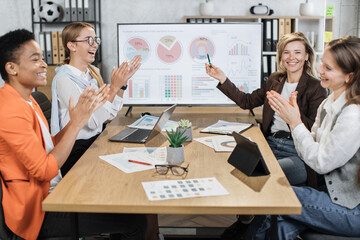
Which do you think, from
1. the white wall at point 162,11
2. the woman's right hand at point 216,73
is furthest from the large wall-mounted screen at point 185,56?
the white wall at point 162,11

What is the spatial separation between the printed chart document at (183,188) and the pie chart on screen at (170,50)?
1.59 metres

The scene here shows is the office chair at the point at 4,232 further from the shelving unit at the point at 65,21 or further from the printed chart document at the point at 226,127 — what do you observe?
the shelving unit at the point at 65,21

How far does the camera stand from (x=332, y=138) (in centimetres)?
142

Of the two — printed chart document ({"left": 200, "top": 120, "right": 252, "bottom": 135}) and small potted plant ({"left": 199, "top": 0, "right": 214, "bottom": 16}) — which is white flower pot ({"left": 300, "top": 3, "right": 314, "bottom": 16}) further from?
printed chart document ({"left": 200, "top": 120, "right": 252, "bottom": 135})

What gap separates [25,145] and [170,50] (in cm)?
169

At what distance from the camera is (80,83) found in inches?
87.0

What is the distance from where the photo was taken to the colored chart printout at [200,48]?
2881 millimetres

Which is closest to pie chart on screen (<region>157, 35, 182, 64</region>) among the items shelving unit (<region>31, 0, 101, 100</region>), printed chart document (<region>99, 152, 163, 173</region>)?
printed chart document (<region>99, 152, 163, 173</region>)

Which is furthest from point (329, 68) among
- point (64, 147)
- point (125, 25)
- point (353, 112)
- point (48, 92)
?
point (48, 92)

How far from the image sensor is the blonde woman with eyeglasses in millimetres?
2143

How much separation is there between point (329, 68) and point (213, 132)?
78 centimetres

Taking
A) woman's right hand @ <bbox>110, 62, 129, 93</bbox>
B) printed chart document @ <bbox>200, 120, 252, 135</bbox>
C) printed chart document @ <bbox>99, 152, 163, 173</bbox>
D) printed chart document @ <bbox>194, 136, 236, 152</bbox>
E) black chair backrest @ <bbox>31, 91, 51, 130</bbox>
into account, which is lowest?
printed chart document @ <bbox>99, 152, 163, 173</bbox>

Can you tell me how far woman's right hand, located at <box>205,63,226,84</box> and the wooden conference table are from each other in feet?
2.69

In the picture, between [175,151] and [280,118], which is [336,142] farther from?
[280,118]
